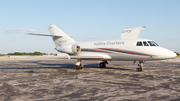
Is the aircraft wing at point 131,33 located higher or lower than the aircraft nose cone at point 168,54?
higher

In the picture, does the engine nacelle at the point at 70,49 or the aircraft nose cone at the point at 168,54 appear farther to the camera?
the engine nacelle at the point at 70,49

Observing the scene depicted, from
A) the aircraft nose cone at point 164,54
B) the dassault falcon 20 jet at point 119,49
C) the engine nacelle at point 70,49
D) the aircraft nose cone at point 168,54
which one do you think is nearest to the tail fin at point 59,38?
the dassault falcon 20 jet at point 119,49

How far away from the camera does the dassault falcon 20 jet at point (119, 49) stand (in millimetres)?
13217

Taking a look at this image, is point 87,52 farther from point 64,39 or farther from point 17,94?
point 17,94

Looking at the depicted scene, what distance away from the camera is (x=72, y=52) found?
739 inches

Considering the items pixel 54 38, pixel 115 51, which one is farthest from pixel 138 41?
pixel 54 38

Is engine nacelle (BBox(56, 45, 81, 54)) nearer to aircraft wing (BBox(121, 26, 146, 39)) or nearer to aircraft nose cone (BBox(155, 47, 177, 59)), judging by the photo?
aircraft wing (BBox(121, 26, 146, 39))

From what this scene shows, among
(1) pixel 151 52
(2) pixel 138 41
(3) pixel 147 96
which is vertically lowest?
(3) pixel 147 96

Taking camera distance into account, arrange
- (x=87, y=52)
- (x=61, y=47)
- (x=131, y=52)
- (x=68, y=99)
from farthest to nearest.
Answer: (x=61, y=47), (x=87, y=52), (x=131, y=52), (x=68, y=99)

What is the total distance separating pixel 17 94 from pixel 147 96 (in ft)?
16.4

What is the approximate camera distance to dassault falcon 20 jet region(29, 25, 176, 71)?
43.4 feet

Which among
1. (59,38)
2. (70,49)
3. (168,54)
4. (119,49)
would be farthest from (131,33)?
(59,38)

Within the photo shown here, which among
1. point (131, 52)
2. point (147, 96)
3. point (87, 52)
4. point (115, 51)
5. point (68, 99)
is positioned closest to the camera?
point (68, 99)

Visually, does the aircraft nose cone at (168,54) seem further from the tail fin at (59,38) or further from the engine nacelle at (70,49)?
the tail fin at (59,38)
